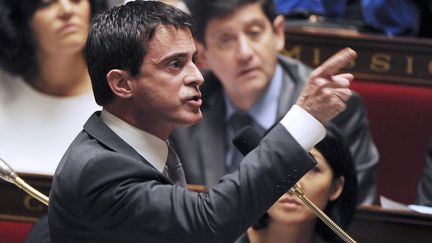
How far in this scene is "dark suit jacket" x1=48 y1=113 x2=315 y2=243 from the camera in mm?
1000

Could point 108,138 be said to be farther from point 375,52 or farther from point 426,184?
point 375,52

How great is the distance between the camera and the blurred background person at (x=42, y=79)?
1954mm

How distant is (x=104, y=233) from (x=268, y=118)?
0.98 m

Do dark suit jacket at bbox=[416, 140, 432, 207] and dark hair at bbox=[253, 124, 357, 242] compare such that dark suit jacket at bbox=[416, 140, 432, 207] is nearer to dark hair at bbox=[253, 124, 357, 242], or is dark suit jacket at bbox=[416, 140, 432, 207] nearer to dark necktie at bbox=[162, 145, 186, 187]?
dark hair at bbox=[253, 124, 357, 242]

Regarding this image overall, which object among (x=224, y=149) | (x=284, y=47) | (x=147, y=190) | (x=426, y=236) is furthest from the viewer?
(x=284, y=47)

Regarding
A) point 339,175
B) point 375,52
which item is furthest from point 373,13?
point 339,175

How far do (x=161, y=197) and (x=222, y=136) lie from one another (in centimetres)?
97

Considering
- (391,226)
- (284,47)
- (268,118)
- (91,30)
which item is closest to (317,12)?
(284,47)

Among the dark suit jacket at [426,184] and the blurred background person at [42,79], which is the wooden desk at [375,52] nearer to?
the dark suit jacket at [426,184]

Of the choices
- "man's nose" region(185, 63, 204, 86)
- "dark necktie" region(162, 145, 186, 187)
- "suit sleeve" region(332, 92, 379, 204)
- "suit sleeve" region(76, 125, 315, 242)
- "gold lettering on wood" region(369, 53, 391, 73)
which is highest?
"man's nose" region(185, 63, 204, 86)

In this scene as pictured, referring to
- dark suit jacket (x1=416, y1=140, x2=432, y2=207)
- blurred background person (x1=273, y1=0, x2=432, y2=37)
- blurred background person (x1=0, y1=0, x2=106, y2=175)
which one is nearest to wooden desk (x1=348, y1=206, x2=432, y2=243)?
dark suit jacket (x1=416, y1=140, x2=432, y2=207)

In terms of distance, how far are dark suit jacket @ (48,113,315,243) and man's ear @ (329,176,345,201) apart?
42 centimetres

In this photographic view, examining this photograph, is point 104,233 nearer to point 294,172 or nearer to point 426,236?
point 294,172

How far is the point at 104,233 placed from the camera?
3.36 feet
